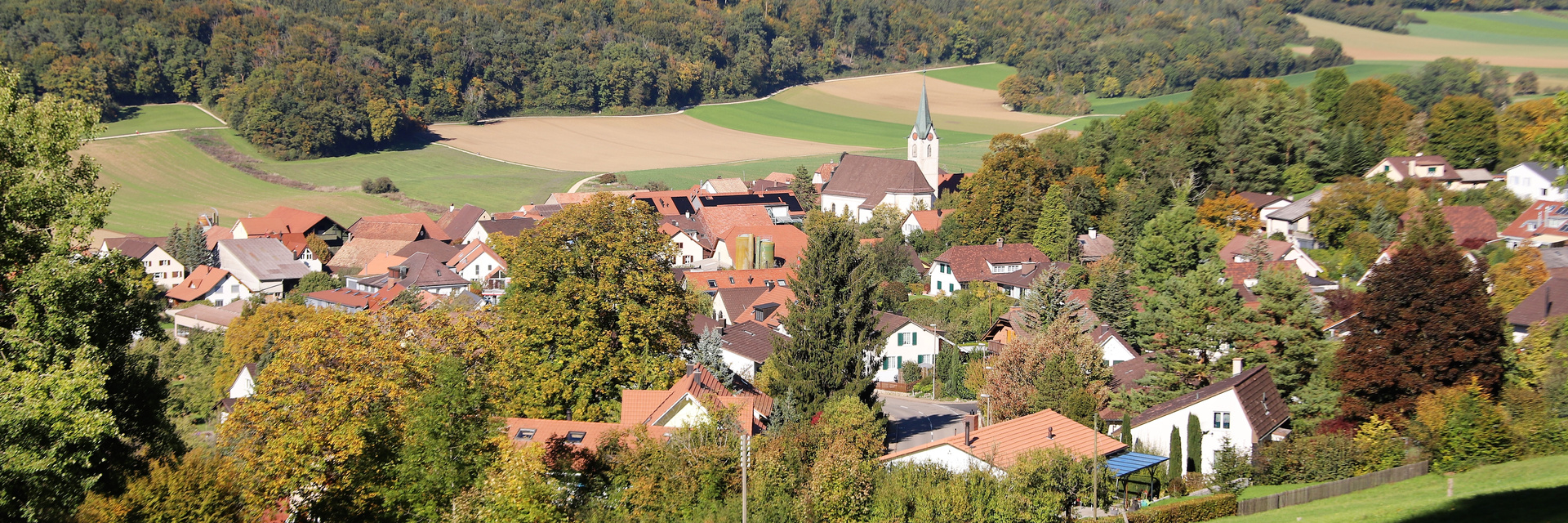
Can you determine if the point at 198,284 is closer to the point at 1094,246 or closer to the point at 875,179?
the point at 875,179

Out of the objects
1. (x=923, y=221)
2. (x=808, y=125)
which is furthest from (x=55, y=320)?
(x=808, y=125)

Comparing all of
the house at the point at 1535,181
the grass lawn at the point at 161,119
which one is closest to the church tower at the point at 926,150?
the house at the point at 1535,181

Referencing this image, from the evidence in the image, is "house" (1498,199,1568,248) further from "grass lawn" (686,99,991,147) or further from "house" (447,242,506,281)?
"grass lawn" (686,99,991,147)

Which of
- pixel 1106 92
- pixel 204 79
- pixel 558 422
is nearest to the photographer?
pixel 558 422

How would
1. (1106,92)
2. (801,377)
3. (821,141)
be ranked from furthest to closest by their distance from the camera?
(1106,92)
(821,141)
(801,377)

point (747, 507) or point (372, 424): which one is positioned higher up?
point (372, 424)

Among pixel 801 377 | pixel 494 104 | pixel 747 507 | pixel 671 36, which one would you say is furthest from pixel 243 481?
pixel 671 36

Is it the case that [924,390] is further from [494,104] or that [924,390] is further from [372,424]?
[494,104]
